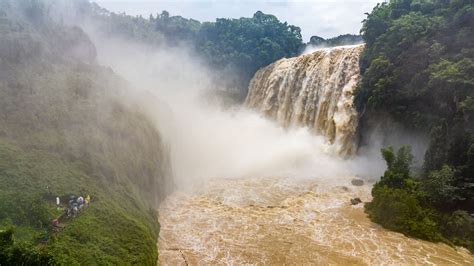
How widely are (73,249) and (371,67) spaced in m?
19.1

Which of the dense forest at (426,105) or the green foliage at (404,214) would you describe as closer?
the green foliage at (404,214)

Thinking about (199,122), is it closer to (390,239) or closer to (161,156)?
(161,156)

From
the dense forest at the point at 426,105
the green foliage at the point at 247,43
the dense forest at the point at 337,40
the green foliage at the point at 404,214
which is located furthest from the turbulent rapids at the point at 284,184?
the dense forest at the point at 337,40

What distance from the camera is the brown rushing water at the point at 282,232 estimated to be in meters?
12.9

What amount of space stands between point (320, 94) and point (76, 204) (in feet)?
65.4

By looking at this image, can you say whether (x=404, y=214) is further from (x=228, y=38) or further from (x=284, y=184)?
(x=228, y=38)

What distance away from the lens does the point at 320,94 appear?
27406mm

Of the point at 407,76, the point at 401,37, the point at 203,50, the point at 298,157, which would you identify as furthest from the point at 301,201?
the point at 203,50

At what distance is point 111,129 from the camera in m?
16.6

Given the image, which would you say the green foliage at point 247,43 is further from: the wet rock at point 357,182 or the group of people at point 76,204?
the group of people at point 76,204

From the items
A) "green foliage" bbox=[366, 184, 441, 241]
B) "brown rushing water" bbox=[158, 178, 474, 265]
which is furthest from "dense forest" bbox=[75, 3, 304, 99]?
"green foliage" bbox=[366, 184, 441, 241]

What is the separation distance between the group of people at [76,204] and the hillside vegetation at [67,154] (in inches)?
9.4

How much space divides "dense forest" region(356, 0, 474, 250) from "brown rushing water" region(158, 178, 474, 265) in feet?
3.38

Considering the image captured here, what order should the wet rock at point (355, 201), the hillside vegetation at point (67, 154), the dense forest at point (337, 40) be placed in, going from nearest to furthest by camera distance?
the hillside vegetation at point (67, 154) < the wet rock at point (355, 201) < the dense forest at point (337, 40)
